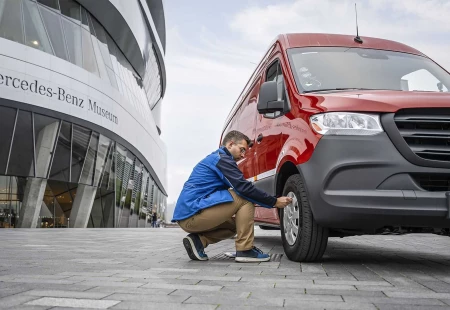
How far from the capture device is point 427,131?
4.10m

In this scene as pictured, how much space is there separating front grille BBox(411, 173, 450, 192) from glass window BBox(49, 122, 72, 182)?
1814 centimetres

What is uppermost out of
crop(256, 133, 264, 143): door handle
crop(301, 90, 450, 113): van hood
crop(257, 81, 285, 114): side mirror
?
crop(257, 81, 285, 114): side mirror

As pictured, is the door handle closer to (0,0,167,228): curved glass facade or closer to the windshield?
the windshield

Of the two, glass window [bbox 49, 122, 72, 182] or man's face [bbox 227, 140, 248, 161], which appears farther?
glass window [bbox 49, 122, 72, 182]

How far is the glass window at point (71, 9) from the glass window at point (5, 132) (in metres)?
6.07

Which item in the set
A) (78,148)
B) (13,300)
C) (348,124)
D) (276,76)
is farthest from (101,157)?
(13,300)

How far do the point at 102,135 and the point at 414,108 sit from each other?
20.6 m

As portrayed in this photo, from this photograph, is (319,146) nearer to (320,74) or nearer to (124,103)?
(320,74)

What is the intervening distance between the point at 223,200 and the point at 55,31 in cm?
1805

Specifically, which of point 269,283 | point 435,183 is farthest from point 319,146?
point 269,283

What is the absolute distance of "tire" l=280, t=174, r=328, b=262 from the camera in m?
4.50

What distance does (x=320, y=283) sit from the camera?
3.54 meters

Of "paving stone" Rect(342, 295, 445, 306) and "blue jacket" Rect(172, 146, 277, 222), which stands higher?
"blue jacket" Rect(172, 146, 277, 222)

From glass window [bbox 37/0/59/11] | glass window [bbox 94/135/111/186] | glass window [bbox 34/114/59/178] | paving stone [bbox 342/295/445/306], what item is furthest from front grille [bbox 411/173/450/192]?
glass window [bbox 94/135/111/186]
